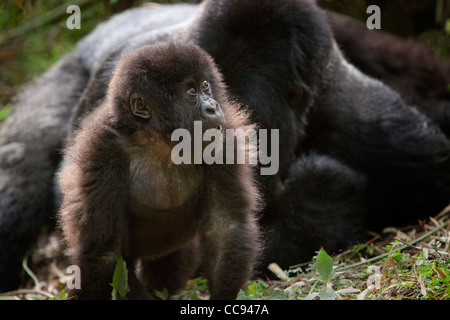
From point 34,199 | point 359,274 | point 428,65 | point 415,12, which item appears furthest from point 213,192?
point 415,12

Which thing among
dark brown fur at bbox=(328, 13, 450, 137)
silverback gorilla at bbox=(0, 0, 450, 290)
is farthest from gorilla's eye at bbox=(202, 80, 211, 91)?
dark brown fur at bbox=(328, 13, 450, 137)

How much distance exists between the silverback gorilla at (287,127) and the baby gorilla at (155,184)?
55cm

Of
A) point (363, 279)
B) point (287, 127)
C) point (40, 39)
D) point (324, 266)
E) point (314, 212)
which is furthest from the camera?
point (40, 39)

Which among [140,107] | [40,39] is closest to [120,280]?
[140,107]

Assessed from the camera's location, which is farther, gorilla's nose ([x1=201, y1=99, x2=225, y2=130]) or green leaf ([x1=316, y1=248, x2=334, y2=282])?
green leaf ([x1=316, y1=248, x2=334, y2=282])

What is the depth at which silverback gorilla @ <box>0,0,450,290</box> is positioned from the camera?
9.20ft

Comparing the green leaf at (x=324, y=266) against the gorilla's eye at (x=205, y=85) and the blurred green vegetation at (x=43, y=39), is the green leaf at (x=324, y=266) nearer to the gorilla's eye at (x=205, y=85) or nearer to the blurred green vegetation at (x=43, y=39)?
the gorilla's eye at (x=205, y=85)

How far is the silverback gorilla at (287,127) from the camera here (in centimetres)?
280

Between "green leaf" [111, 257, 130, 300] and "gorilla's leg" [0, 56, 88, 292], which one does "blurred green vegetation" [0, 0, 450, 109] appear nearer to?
"gorilla's leg" [0, 56, 88, 292]

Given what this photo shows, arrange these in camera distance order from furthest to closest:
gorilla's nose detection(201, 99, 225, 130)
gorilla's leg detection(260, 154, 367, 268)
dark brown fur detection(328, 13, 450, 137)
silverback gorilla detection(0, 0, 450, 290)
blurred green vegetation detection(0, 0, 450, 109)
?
1. blurred green vegetation detection(0, 0, 450, 109)
2. dark brown fur detection(328, 13, 450, 137)
3. gorilla's leg detection(260, 154, 367, 268)
4. silverback gorilla detection(0, 0, 450, 290)
5. gorilla's nose detection(201, 99, 225, 130)

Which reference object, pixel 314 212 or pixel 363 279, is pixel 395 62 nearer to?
pixel 314 212

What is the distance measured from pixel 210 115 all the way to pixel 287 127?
2.96 feet

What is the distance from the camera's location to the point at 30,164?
12.0 ft

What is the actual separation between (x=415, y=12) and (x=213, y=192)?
3.40 m
